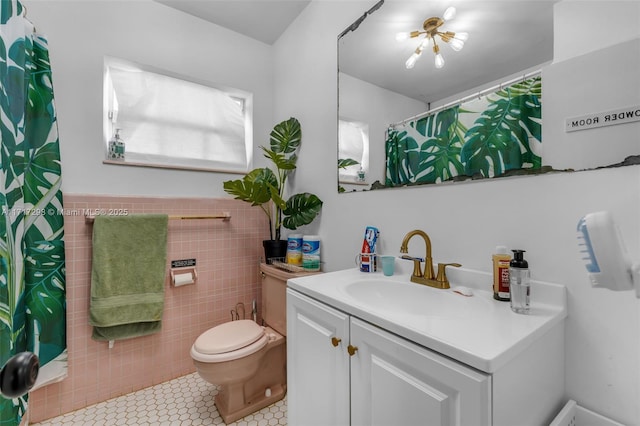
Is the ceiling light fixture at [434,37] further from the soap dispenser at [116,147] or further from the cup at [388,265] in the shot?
the soap dispenser at [116,147]

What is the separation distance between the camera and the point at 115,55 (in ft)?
5.56

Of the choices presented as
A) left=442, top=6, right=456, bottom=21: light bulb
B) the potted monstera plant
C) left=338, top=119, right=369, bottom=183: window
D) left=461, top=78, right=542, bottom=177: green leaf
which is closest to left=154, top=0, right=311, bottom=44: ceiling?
the potted monstera plant

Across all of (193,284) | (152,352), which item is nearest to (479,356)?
(193,284)

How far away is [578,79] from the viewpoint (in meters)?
0.80

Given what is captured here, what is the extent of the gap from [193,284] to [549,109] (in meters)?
2.07

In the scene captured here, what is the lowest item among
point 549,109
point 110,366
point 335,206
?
point 110,366

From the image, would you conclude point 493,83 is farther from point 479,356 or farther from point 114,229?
point 114,229

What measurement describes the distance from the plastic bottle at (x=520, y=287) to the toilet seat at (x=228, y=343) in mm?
1207

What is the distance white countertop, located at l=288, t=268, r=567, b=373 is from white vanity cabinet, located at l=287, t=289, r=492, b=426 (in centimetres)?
3

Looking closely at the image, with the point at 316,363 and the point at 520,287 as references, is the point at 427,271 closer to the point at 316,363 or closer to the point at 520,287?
the point at 520,287

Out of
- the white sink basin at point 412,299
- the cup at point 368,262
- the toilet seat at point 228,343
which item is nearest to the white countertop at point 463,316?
the white sink basin at point 412,299

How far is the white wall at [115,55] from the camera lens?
1.55 metres

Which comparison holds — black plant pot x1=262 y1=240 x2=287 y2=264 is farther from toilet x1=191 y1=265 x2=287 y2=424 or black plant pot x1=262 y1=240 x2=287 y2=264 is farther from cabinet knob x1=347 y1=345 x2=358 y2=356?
cabinet knob x1=347 y1=345 x2=358 y2=356

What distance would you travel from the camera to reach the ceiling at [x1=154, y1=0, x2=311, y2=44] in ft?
6.09
